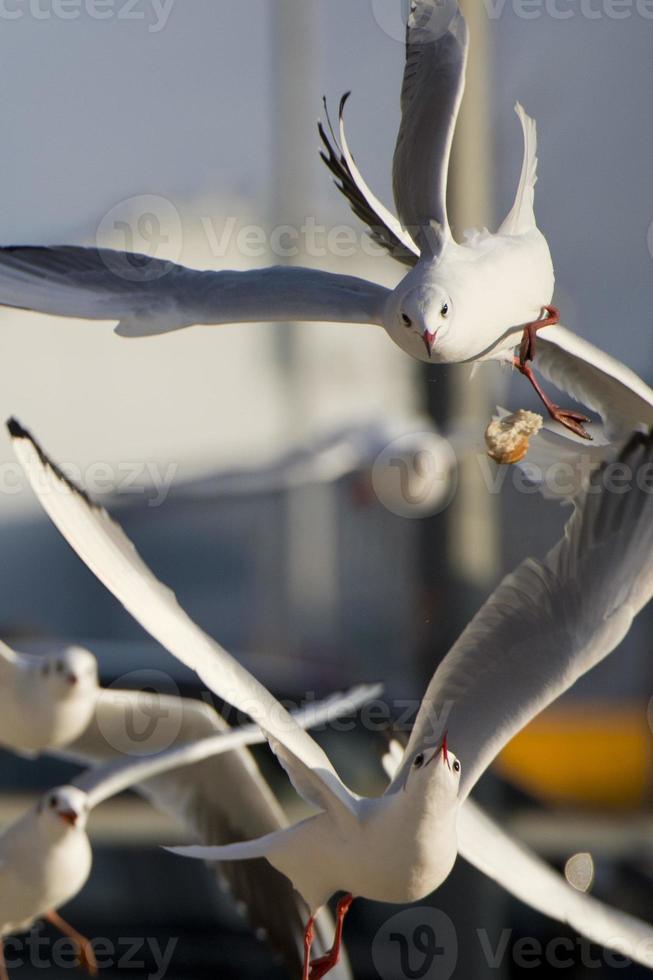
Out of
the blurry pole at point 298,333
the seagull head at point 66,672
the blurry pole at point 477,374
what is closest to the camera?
the seagull head at point 66,672

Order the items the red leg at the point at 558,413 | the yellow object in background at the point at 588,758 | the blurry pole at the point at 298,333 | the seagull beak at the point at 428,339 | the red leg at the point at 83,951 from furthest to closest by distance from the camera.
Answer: the yellow object in background at the point at 588,758, the blurry pole at the point at 298,333, the red leg at the point at 83,951, the red leg at the point at 558,413, the seagull beak at the point at 428,339

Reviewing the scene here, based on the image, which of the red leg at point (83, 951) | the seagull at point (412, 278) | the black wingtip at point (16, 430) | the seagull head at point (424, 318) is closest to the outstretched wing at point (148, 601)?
the black wingtip at point (16, 430)

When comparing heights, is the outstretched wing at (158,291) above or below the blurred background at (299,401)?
above

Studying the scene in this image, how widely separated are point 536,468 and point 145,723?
1.07 ft

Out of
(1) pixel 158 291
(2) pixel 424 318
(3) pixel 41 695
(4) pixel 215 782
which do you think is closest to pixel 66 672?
(3) pixel 41 695

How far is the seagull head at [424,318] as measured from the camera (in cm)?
71

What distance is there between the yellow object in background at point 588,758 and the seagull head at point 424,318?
36.5 inches

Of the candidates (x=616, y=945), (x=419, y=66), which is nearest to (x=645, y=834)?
(x=616, y=945)

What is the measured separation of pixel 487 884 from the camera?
1.37m

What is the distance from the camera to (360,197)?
2.55 feet

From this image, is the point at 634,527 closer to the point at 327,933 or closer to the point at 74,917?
A: the point at 327,933

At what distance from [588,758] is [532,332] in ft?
3.12

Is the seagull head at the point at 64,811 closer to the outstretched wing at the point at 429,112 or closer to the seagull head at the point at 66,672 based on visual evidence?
the seagull head at the point at 66,672

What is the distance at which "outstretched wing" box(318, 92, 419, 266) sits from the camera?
0.77m
